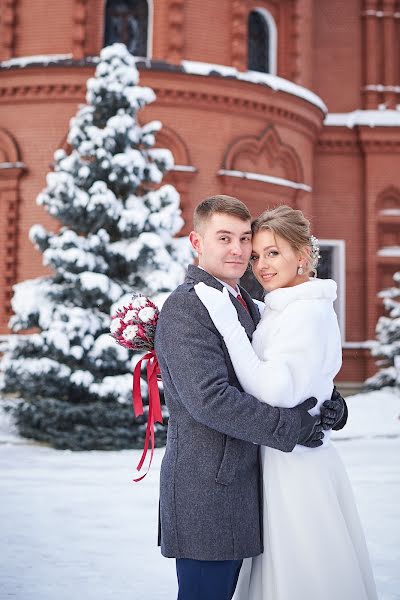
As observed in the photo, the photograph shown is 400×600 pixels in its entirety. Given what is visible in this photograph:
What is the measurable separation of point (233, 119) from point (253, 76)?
96 centimetres

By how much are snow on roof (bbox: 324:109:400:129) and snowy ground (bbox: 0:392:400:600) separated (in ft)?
30.3

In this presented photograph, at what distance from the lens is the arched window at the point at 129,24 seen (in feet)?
43.1

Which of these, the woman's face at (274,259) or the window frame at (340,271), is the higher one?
the window frame at (340,271)

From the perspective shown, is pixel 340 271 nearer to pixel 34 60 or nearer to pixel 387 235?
pixel 387 235

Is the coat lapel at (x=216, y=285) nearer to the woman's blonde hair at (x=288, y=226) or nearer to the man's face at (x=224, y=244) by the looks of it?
the man's face at (x=224, y=244)

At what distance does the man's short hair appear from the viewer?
2281 mm

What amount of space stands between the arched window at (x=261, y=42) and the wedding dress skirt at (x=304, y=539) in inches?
520

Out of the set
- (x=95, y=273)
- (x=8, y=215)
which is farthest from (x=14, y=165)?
(x=95, y=273)

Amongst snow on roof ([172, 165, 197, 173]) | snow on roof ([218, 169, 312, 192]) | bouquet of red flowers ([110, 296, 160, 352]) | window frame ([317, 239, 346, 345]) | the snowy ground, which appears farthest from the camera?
window frame ([317, 239, 346, 345])

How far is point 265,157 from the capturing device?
13.4m

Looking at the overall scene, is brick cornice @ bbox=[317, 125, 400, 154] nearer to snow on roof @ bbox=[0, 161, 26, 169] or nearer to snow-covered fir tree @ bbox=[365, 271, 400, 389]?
snow-covered fir tree @ bbox=[365, 271, 400, 389]

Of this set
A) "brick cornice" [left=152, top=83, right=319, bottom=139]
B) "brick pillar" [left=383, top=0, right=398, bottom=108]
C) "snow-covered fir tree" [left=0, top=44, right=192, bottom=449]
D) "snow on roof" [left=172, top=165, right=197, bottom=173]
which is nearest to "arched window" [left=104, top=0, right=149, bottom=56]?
"brick cornice" [left=152, top=83, right=319, bottom=139]

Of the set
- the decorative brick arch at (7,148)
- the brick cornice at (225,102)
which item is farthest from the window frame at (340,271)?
the decorative brick arch at (7,148)

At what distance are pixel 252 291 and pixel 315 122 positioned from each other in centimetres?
490
